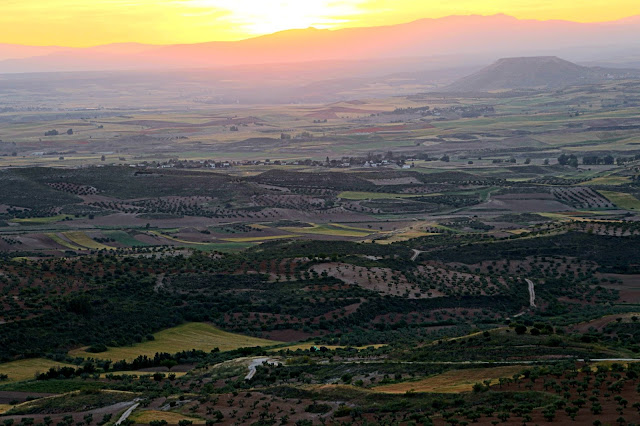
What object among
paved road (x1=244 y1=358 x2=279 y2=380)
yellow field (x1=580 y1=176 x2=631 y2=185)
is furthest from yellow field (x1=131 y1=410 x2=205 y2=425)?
yellow field (x1=580 y1=176 x2=631 y2=185)

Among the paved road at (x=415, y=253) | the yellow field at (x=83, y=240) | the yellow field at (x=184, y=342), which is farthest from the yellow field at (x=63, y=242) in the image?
the yellow field at (x=184, y=342)

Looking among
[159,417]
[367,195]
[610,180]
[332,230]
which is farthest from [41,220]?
[159,417]

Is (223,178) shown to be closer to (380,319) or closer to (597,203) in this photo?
(597,203)

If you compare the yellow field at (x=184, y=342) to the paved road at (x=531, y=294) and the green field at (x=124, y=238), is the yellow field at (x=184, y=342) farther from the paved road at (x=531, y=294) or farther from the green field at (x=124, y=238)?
the green field at (x=124, y=238)

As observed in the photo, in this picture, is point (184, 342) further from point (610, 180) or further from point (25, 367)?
point (610, 180)

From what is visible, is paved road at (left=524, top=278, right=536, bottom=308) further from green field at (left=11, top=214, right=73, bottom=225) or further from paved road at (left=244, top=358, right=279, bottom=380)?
green field at (left=11, top=214, right=73, bottom=225)

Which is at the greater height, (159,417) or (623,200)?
(159,417)

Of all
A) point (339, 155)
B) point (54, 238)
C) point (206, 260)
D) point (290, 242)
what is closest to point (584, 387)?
point (206, 260)
